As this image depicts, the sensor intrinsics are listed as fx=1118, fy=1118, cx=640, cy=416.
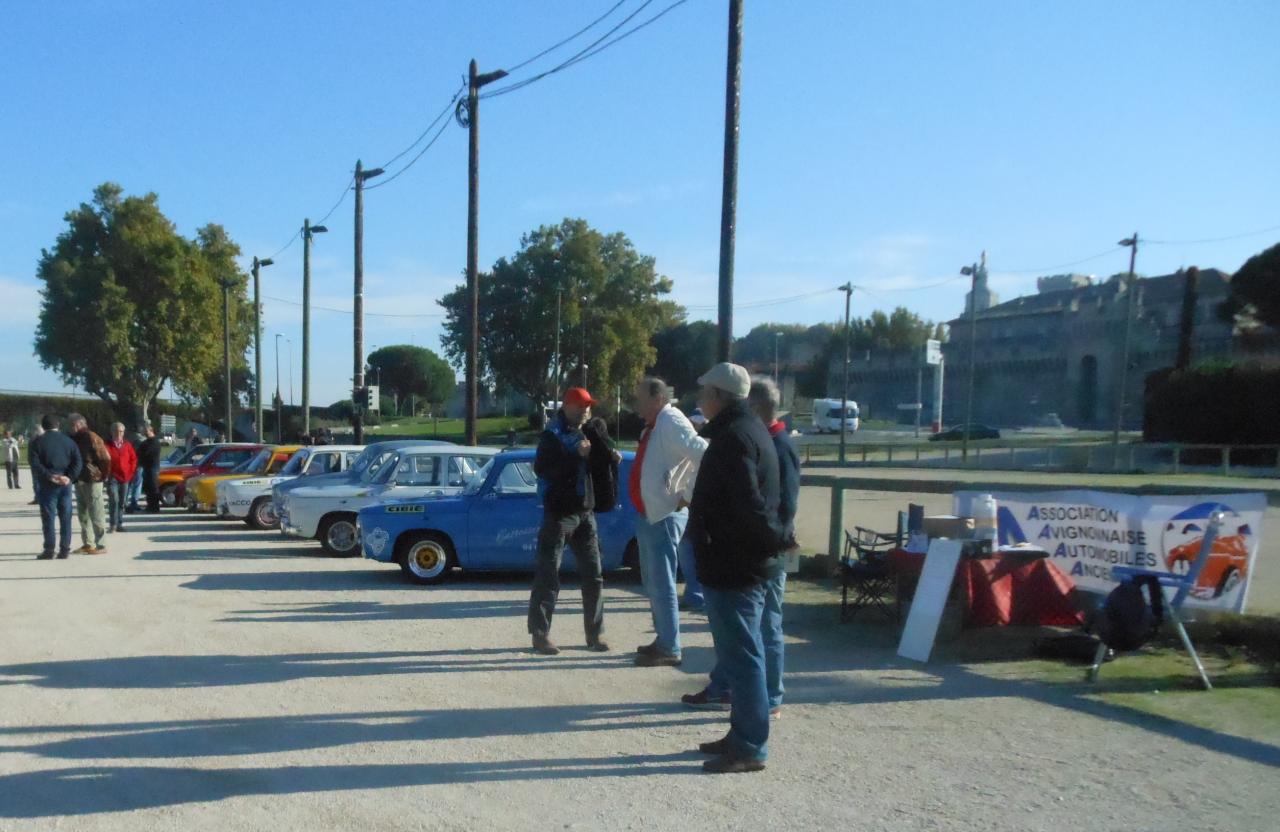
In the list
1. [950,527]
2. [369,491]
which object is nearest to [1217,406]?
[369,491]

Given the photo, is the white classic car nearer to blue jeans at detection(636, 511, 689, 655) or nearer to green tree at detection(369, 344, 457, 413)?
blue jeans at detection(636, 511, 689, 655)

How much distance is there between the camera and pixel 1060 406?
76375mm

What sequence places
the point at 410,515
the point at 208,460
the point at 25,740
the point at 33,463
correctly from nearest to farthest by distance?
1. the point at 25,740
2. the point at 410,515
3. the point at 33,463
4. the point at 208,460


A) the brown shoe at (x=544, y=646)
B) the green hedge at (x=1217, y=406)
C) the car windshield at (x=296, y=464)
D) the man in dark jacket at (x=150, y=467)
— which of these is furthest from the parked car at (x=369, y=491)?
the green hedge at (x=1217, y=406)

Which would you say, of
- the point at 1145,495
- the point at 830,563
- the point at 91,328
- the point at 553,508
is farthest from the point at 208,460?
the point at 91,328

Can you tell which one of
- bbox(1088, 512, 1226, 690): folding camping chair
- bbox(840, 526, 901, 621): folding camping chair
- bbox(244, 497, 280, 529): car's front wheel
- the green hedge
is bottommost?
bbox(244, 497, 280, 529): car's front wheel

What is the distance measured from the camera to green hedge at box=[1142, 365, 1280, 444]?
45.8m

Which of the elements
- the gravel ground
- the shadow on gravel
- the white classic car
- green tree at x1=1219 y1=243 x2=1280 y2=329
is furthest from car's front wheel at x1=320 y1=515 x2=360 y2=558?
green tree at x1=1219 y1=243 x2=1280 y2=329

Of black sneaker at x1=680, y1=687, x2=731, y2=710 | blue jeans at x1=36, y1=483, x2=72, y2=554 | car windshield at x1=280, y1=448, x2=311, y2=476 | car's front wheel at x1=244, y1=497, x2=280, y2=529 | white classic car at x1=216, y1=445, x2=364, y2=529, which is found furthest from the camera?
car windshield at x1=280, y1=448, x2=311, y2=476

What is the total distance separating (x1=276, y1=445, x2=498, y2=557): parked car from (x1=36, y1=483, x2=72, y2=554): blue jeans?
268 centimetres

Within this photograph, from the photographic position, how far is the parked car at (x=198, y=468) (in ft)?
79.4

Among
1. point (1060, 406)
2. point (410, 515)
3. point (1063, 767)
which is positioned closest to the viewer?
point (1063, 767)

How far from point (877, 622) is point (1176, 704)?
3174 mm

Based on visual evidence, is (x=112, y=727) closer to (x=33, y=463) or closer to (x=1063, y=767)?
(x=1063, y=767)
